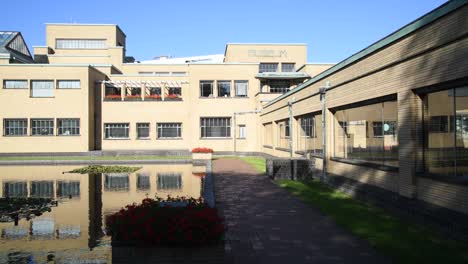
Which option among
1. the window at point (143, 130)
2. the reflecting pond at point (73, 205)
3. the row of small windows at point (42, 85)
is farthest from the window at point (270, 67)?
the reflecting pond at point (73, 205)

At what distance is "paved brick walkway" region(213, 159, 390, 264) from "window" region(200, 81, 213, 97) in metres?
27.1

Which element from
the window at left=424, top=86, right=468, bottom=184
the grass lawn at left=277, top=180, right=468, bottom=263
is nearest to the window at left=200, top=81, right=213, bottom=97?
the grass lawn at left=277, top=180, right=468, bottom=263

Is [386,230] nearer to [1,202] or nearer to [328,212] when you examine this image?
[328,212]

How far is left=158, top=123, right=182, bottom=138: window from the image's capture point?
1580 inches

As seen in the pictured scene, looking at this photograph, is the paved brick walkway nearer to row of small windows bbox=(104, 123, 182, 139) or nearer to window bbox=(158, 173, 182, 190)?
window bbox=(158, 173, 182, 190)

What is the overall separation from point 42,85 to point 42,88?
0.86 ft

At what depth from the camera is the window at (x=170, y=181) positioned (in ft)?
55.5

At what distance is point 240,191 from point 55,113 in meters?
28.0

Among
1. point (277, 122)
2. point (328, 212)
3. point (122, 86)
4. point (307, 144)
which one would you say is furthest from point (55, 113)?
point (328, 212)

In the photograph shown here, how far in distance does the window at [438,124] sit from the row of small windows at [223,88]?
99.1 feet

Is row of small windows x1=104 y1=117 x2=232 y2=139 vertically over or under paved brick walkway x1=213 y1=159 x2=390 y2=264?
over

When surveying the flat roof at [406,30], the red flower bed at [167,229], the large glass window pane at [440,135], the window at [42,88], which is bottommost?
the red flower bed at [167,229]

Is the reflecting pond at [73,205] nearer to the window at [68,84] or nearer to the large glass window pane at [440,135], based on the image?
the large glass window pane at [440,135]

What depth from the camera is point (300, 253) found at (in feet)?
22.9
